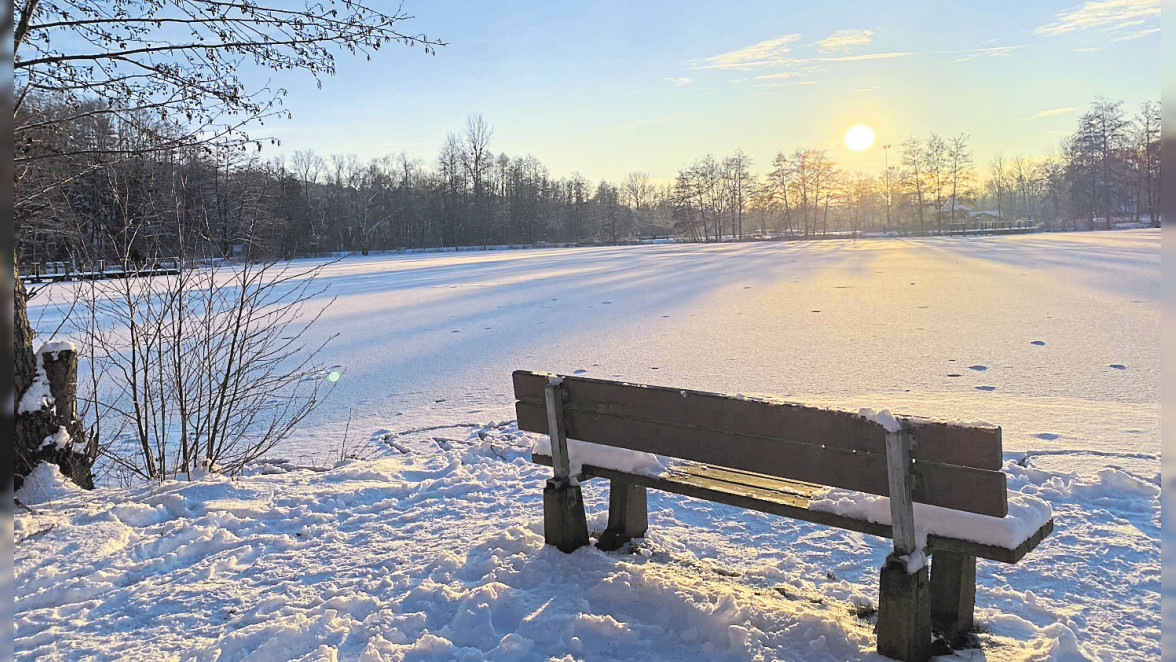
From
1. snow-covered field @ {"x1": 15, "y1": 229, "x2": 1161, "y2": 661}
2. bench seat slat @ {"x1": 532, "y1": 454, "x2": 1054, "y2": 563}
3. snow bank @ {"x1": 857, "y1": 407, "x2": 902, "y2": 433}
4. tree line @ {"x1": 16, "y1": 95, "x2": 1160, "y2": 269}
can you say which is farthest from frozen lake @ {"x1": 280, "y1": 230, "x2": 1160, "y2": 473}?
tree line @ {"x1": 16, "y1": 95, "x2": 1160, "y2": 269}

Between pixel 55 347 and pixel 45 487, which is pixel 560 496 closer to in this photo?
pixel 45 487

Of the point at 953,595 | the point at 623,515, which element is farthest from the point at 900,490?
the point at 623,515

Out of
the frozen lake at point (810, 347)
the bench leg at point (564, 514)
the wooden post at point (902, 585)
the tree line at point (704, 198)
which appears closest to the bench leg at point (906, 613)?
the wooden post at point (902, 585)

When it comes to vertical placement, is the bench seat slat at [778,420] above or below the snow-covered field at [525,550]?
above

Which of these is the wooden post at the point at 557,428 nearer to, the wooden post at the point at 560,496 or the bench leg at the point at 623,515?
the wooden post at the point at 560,496

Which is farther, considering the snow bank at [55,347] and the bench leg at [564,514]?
the snow bank at [55,347]

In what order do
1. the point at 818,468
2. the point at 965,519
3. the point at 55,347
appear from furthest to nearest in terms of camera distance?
the point at 55,347
the point at 818,468
the point at 965,519

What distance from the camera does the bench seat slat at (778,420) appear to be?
2.55 metres

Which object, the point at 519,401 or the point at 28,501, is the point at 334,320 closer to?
the point at 28,501

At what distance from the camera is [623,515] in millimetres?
4012

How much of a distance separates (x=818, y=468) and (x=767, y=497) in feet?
1.14

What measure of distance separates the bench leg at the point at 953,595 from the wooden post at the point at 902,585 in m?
0.22

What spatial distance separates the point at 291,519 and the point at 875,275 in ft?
66.7

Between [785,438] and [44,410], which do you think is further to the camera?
[44,410]
